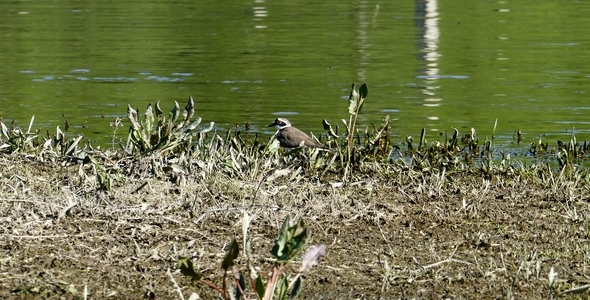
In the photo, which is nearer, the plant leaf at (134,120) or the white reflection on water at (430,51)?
the plant leaf at (134,120)

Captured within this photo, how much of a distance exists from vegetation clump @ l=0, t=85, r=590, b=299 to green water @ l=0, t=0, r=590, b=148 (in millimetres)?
3506

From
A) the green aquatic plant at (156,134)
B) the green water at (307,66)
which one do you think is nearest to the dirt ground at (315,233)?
the green aquatic plant at (156,134)

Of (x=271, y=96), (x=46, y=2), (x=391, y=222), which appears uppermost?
(x=391, y=222)

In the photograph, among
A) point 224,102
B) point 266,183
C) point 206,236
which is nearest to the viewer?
point 206,236

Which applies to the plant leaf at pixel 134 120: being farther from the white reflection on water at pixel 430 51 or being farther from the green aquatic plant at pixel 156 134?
the white reflection on water at pixel 430 51

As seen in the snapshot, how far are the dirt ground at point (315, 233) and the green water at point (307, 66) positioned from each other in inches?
162

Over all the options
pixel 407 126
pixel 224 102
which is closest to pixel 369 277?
pixel 407 126

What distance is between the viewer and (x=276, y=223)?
5996 mm

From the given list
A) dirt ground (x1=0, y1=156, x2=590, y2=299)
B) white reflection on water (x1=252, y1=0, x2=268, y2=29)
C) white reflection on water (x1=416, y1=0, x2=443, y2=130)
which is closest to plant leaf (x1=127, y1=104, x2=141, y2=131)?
dirt ground (x1=0, y1=156, x2=590, y2=299)

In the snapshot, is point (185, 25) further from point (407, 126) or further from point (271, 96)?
point (407, 126)

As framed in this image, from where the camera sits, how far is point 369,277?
17.3 ft

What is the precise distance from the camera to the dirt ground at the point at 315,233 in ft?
16.9

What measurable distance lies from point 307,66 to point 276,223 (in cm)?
1133

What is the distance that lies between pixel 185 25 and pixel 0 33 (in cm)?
433
